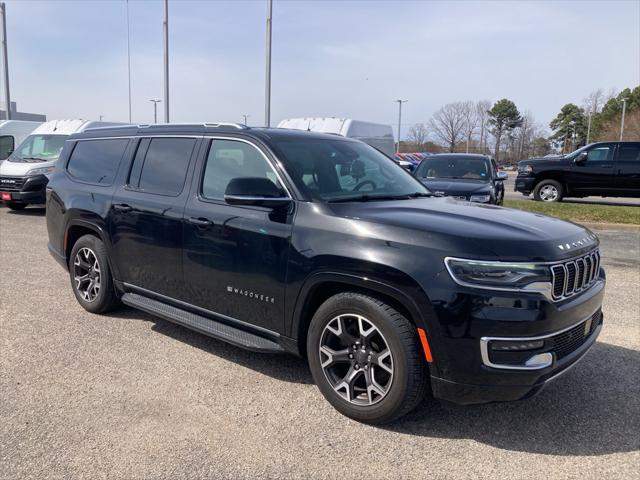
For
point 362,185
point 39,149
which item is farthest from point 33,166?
point 362,185

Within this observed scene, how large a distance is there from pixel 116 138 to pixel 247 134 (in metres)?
1.88

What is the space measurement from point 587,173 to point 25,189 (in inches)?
607

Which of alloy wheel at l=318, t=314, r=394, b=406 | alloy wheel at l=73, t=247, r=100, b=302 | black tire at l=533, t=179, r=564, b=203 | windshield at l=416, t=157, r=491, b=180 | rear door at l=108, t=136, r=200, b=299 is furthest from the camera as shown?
black tire at l=533, t=179, r=564, b=203

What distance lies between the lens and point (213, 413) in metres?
3.46

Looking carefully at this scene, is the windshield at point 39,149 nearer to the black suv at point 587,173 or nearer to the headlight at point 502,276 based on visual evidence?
the black suv at point 587,173

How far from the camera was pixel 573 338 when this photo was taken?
3225mm

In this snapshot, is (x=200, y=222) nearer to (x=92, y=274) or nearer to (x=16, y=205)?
(x=92, y=274)

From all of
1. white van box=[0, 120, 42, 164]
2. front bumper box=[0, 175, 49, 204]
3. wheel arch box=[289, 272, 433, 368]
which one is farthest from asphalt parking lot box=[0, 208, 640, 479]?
white van box=[0, 120, 42, 164]

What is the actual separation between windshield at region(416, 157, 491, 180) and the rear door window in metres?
7.37

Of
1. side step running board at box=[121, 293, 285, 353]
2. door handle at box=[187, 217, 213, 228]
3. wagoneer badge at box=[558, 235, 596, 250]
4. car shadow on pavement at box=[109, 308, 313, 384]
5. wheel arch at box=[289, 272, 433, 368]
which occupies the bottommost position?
car shadow on pavement at box=[109, 308, 313, 384]

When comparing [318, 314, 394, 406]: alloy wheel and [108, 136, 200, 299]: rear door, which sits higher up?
[108, 136, 200, 299]: rear door

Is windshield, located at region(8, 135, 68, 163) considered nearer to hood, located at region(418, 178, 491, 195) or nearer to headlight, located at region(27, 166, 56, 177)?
headlight, located at region(27, 166, 56, 177)

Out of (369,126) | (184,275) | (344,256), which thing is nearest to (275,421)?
(344,256)

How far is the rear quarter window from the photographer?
5.22 meters
